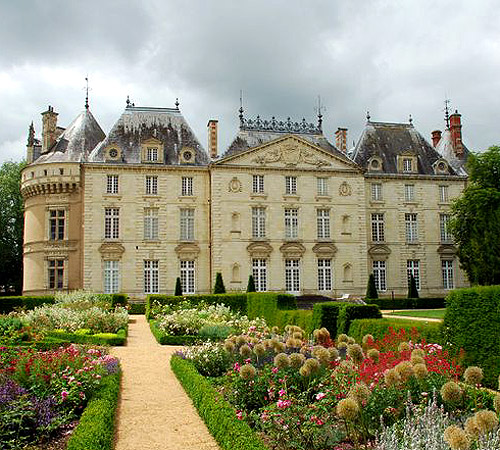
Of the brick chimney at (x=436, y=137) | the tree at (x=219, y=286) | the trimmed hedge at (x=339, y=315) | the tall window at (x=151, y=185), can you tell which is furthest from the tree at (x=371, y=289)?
the trimmed hedge at (x=339, y=315)

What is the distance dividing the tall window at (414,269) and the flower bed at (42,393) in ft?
84.6

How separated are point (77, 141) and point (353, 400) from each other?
1130 inches

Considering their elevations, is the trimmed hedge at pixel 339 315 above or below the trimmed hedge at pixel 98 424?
above

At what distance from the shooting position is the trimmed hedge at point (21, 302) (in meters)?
23.8

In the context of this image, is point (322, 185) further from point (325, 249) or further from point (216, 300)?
point (216, 300)

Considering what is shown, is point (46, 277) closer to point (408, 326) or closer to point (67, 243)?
point (67, 243)

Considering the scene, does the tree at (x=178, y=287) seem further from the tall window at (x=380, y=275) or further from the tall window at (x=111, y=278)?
the tall window at (x=380, y=275)

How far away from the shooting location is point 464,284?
3294cm

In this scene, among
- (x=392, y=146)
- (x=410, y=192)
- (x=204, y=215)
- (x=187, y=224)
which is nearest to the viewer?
(x=187, y=224)

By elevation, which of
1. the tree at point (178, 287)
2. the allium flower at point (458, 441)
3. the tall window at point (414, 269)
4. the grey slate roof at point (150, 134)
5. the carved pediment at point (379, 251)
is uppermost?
the grey slate roof at point (150, 134)

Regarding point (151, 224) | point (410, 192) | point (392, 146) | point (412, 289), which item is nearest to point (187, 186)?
point (151, 224)

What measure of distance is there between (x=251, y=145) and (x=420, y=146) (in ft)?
35.7

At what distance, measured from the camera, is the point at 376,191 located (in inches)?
1278

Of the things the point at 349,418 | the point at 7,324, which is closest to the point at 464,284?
the point at 7,324
